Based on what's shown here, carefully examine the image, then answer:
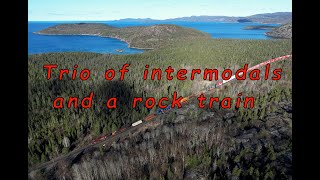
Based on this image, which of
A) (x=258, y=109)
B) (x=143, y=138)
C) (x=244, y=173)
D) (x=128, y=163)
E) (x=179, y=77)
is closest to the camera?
(x=244, y=173)

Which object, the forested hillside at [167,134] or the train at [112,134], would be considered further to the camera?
the train at [112,134]

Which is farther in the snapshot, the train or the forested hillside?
the train

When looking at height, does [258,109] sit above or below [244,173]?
above

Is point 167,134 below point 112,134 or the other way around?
the other way around

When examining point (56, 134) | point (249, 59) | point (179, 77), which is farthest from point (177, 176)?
point (249, 59)

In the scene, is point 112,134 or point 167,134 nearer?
point 167,134

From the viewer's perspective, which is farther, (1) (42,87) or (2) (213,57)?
(2) (213,57)
